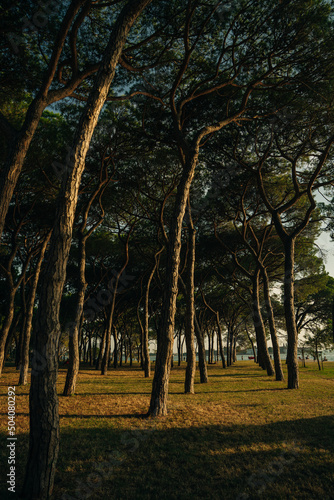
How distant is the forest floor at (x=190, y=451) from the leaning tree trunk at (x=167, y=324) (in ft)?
1.47

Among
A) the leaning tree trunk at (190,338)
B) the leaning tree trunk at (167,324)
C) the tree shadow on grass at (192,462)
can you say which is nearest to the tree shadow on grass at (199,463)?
the tree shadow on grass at (192,462)

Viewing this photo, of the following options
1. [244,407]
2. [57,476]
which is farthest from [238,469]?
[244,407]

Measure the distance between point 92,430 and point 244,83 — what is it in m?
10.7

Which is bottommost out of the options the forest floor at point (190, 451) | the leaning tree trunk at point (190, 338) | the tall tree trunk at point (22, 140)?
the forest floor at point (190, 451)

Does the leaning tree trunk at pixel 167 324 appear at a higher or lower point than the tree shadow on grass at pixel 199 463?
higher

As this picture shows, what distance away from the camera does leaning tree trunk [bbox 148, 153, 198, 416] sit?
693 cm

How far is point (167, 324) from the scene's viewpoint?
7.20 m

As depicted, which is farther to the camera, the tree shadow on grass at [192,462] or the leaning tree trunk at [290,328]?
the leaning tree trunk at [290,328]

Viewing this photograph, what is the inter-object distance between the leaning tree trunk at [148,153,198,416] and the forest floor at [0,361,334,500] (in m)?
0.45

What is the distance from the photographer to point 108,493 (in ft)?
11.6

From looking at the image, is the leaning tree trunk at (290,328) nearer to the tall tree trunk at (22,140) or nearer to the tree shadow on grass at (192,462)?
the tree shadow on grass at (192,462)

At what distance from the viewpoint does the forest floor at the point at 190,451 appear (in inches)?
144

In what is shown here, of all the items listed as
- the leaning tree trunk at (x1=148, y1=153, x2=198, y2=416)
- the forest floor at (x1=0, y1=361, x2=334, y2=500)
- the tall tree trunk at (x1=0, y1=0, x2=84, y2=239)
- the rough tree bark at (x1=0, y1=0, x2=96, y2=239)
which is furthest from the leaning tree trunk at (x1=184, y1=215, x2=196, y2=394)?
the tall tree trunk at (x1=0, y1=0, x2=84, y2=239)

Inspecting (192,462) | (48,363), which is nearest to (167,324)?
(192,462)
